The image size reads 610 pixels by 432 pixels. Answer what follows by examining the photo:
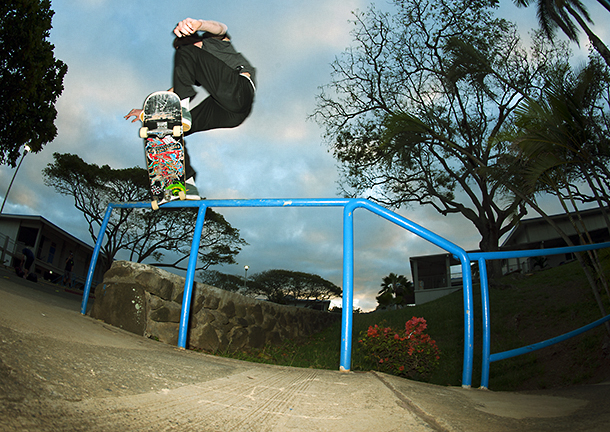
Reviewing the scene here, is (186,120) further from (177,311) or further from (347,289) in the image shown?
(177,311)

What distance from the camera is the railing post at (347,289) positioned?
1.94 m

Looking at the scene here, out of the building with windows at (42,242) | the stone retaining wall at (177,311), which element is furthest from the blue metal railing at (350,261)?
the building with windows at (42,242)

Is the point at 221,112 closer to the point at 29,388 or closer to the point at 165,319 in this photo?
the point at 165,319

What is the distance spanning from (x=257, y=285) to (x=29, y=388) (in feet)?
97.1

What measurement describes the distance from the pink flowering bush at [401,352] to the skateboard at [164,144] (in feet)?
7.65

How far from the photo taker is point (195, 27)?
103 inches

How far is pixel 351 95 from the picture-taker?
44.5 feet

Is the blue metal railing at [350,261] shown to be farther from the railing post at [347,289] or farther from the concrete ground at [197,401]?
the concrete ground at [197,401]

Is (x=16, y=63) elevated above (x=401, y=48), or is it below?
below

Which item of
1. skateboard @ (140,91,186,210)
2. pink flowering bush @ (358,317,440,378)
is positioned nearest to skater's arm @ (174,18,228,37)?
skateboard @ (140,91,186,210)

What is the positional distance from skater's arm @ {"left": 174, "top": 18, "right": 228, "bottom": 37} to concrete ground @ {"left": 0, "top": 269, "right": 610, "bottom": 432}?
231 centimetres

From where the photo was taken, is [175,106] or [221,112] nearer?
[175,106]

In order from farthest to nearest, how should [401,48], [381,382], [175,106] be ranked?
1. [401,48]
2. [175,106]
3. [381,382]

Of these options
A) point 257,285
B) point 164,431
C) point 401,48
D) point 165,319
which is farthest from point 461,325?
point 257,285
